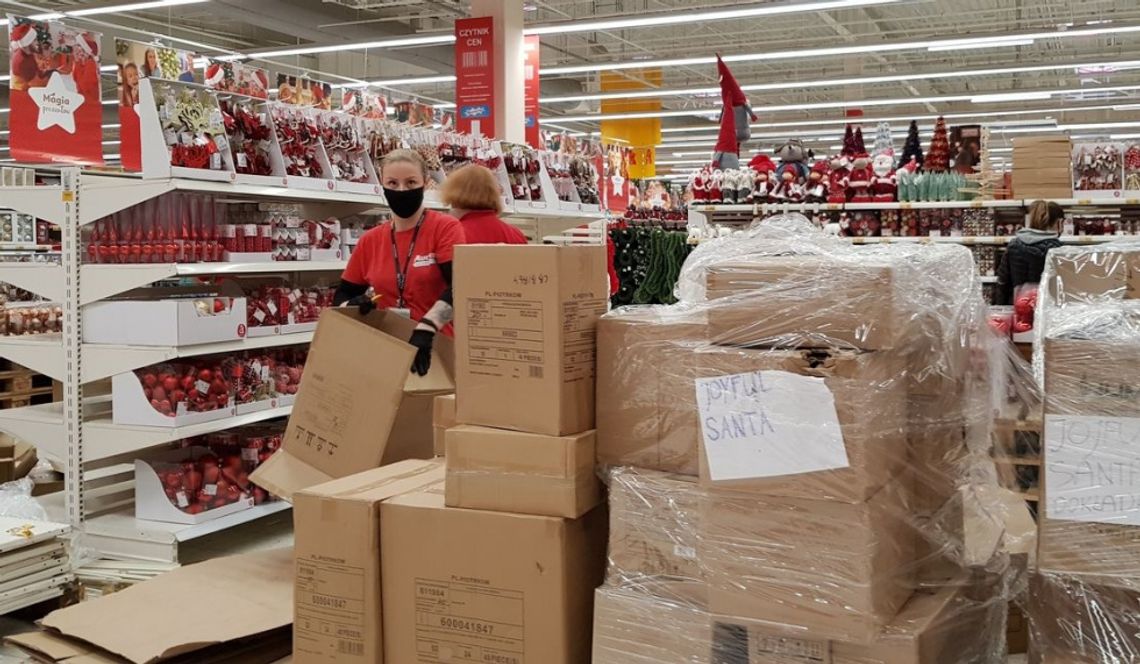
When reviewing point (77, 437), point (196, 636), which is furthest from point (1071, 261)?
point (77, 437)

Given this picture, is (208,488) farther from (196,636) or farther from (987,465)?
(987,465)

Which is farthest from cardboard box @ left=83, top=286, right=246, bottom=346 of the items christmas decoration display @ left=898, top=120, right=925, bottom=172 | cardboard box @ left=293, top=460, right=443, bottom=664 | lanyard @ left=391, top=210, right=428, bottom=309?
christmas decoration display @ left=898, top=120, right=925, bottom=172

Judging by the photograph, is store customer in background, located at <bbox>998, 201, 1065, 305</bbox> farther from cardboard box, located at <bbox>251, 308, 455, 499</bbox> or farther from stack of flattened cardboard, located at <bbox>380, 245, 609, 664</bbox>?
stack of flattened cardboard, located at <bbox>380, 245, 609, 664</bbox>

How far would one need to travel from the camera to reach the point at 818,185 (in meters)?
7.32

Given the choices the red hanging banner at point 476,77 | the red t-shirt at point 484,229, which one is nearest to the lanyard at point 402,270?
the red t-shirt at point 484,229

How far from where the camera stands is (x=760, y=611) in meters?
1.73

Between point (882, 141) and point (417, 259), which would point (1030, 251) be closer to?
point (882, 141)

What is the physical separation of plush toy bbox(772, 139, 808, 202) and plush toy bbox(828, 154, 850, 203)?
20cm

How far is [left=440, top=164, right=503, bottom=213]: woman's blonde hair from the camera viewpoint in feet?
13.1

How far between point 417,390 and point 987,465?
1594mm

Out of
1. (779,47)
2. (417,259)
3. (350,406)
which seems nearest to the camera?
(350,406)

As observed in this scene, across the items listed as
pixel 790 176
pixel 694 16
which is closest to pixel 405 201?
pixel 790 176

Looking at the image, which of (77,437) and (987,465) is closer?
(987,465)

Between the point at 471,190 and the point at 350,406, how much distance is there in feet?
4.26
